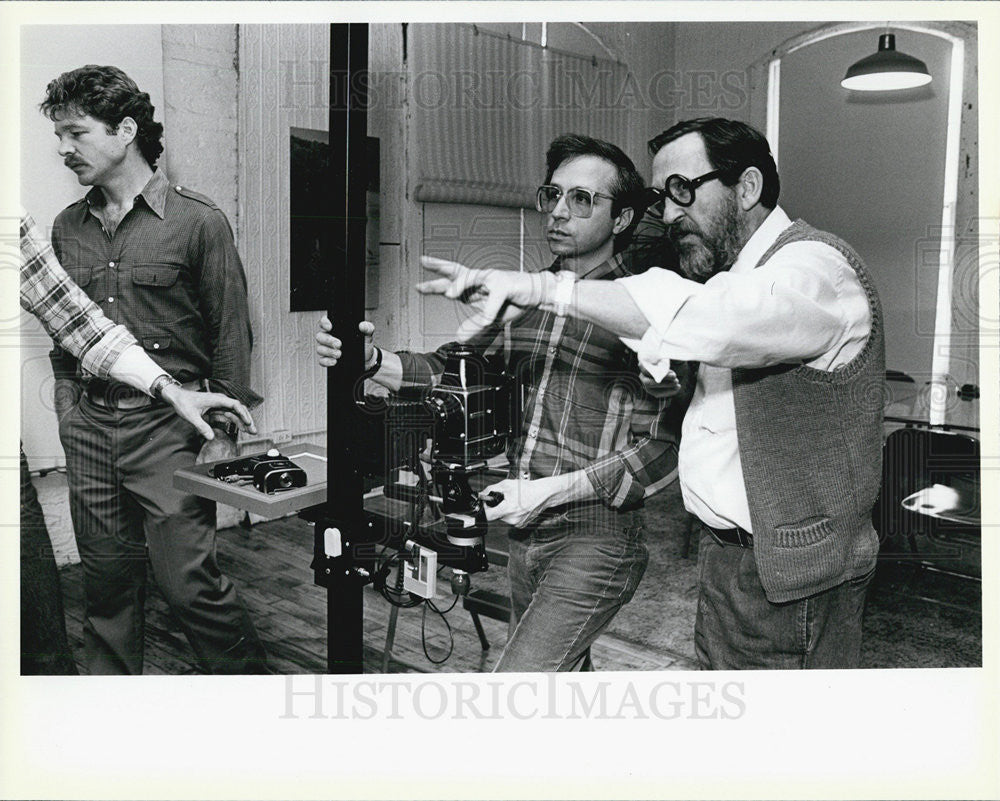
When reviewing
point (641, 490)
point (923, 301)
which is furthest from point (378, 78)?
point (923, 301)

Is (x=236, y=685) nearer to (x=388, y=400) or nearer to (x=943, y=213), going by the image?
(x=388, y=400)

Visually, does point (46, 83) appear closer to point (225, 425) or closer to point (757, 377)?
point (225, 425)

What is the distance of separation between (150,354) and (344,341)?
0.50m

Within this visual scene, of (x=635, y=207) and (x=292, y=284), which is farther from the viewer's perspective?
(x=292, y=284)

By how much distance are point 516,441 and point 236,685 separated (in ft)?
3.17

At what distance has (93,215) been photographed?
2057mm

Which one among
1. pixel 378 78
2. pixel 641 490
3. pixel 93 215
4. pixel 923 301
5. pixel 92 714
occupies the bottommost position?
pixel 92 714

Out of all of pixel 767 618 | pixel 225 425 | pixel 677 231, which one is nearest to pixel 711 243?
pixel 677 231

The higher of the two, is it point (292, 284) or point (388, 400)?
point (292, 284)

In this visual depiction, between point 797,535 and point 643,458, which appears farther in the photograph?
point 643,458

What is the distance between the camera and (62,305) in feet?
6.80

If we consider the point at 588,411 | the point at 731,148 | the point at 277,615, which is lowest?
the point at 277,615

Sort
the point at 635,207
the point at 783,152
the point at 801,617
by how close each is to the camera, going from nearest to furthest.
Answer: the point at 801,617
the point at 635,207
the point at 783,152

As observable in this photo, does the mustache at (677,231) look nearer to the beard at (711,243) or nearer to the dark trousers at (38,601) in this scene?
the beard at (711,243)
